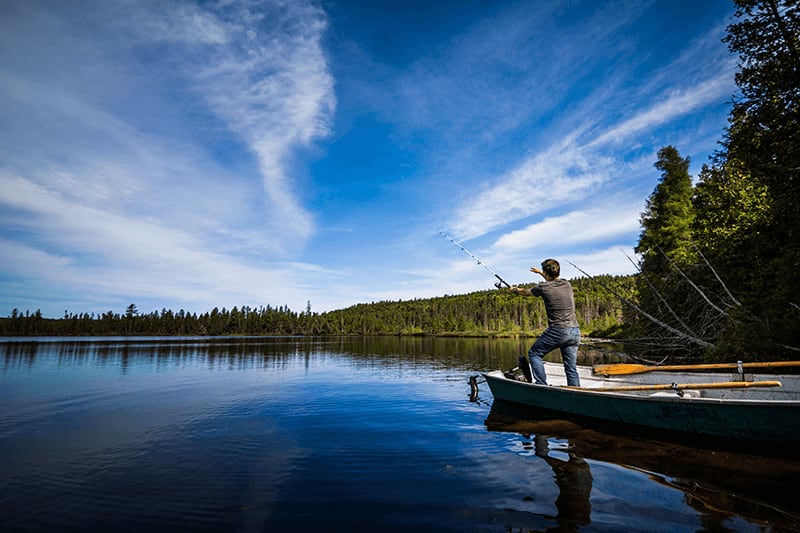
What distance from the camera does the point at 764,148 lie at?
37.6 ft

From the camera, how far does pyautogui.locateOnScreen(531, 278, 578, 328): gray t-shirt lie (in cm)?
911

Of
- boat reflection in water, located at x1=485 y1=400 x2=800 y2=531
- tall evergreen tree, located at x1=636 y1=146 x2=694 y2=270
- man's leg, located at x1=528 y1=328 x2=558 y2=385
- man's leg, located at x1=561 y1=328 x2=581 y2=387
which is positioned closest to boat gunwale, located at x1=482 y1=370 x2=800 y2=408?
man's leg, located at x1=528 y1=328 x2=558 y2=385

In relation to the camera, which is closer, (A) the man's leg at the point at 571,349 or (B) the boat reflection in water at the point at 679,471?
(B) the boat reflection in water at the point at 679,471

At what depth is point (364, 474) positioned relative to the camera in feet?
19.5

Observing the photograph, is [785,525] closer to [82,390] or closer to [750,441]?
[750,441]

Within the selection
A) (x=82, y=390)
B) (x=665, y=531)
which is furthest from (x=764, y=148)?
(x=82, y=390)

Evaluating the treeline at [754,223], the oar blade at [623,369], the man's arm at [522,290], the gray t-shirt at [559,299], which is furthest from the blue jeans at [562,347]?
the treeline at [754,223]

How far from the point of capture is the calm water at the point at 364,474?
434cm

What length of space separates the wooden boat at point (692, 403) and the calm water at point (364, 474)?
402 mm

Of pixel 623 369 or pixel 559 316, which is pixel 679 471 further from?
pixel 623 369

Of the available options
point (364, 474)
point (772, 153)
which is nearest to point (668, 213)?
point (772, 153)

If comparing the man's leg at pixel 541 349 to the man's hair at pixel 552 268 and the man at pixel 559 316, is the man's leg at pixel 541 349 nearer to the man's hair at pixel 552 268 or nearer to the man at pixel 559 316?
the man at pixel 559 316

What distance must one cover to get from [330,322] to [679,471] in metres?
173

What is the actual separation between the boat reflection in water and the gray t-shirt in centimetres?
244
